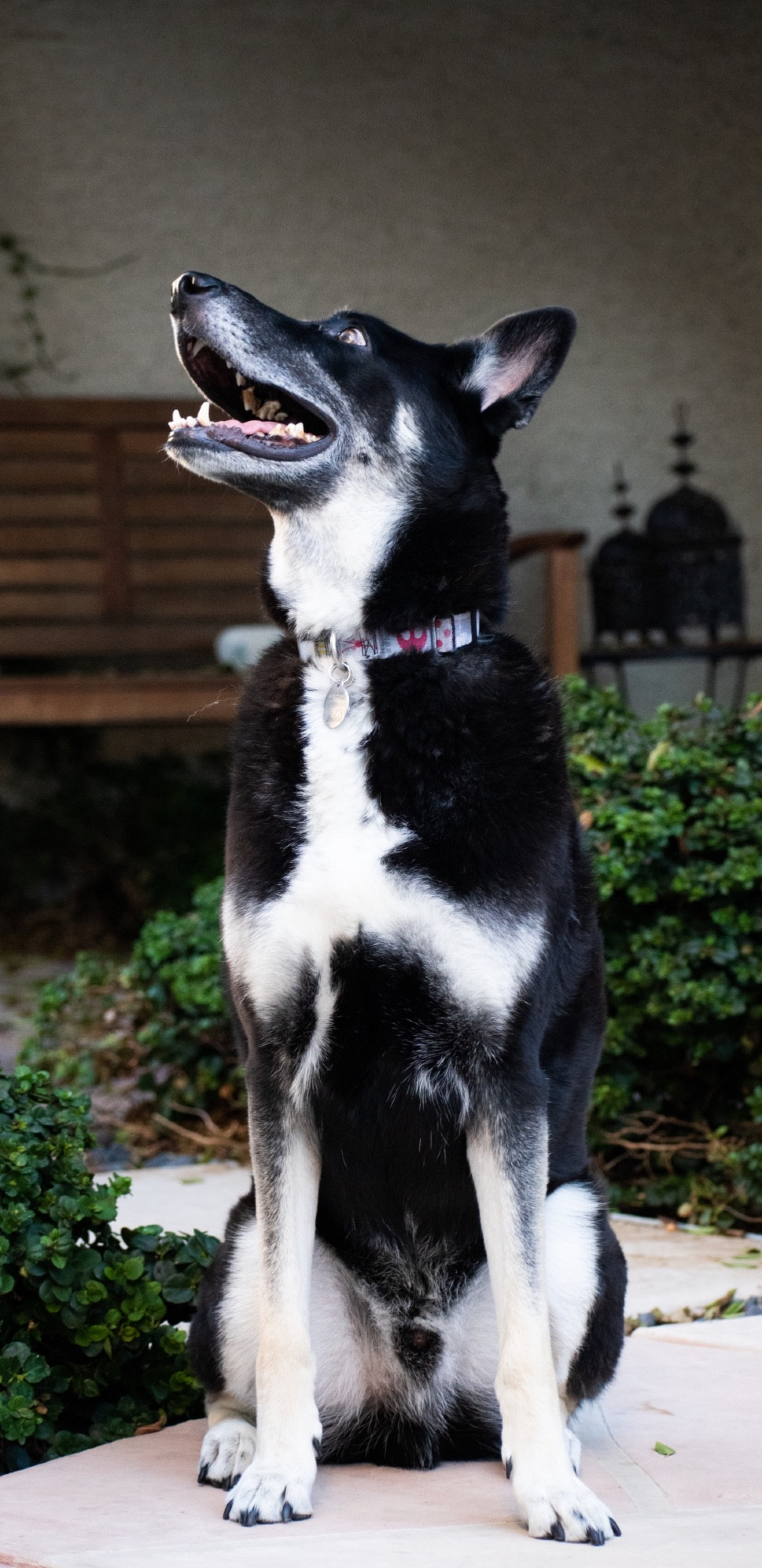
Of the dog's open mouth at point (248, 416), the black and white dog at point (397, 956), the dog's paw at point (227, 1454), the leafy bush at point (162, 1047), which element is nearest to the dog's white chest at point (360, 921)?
the black and white dog at point (397, 956)

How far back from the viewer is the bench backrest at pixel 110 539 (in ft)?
23.1

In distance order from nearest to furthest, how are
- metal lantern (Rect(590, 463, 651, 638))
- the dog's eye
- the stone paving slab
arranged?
the stone paving slab → the dog's eye → metal lantern (Rect(590, 463, 651, 638))

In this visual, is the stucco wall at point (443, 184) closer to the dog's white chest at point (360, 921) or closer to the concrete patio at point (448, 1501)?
the concrete patio at point (448, 1501)

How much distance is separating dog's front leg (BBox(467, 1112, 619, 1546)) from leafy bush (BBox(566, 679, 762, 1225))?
1.29 m

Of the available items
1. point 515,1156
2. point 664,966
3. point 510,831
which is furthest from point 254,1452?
point 664,966

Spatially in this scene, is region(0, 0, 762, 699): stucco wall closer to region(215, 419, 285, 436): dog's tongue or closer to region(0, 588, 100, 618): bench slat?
region(0, 588, 100, 618): bench slat

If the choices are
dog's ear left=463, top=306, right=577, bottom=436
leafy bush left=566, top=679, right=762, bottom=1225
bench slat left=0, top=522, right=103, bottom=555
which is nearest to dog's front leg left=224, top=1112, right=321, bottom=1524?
dog's ear left=463, top=306, right=577, bottom=436

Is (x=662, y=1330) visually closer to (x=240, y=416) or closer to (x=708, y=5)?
(x=240, y=416)

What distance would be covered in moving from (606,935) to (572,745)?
0.43 meters

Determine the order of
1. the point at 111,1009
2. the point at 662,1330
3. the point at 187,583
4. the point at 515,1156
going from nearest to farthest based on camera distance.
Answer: the point at 515,1156 < the point at 662,1330 < the point at 111,1009 < the point at 187,583

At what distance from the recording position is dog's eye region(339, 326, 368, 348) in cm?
182

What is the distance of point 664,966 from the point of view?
9.27ft

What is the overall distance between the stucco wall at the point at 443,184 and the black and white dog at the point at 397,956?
5773mm

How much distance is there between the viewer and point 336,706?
5.57 ft
